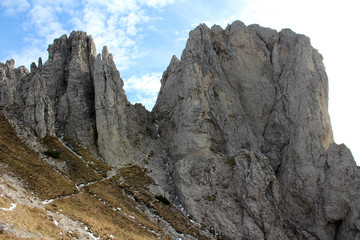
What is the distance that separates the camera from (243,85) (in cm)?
6128

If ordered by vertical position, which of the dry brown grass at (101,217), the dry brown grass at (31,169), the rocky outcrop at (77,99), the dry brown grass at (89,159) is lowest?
the dry brown grass at (101,217)

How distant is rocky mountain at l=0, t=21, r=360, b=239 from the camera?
40531 mm

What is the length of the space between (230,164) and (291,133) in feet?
48.5

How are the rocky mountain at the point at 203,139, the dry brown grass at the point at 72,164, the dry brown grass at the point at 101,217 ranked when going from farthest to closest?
the rocky mountain at the point at 203,139 → the dry brown grass at the point at 72,164 → the dry brown grass at the point at 101,217

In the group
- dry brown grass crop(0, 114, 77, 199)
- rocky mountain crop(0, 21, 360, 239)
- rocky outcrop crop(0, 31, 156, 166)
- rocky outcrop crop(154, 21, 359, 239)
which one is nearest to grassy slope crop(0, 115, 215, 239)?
dry brown grass crop(0, 114, 77, 199)

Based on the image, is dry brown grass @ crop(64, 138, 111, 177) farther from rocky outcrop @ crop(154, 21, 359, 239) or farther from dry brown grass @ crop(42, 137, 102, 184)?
rocky outcrop @ crop(154, 21, 359, 239)

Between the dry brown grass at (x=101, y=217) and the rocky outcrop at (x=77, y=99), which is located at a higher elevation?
the rocky outcrop at (x=77, y=99)

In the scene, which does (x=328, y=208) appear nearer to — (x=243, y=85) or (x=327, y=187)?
(x=327, y=187)

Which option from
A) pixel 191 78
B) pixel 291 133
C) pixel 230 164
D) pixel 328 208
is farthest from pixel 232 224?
pixel 191 78

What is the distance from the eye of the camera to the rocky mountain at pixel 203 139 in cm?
4053

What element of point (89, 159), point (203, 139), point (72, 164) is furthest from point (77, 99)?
point (203, 139)

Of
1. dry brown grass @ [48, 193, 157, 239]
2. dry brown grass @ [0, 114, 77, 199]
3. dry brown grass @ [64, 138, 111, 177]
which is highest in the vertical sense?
dry brown grass @ [64, 138, 111, 177]

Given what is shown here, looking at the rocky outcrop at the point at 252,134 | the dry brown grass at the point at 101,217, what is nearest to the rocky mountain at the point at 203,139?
the rocky outcrop at the point at 252,134

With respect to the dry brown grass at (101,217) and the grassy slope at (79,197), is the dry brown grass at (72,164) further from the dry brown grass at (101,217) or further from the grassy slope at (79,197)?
the dry brown grass at (101,217)
